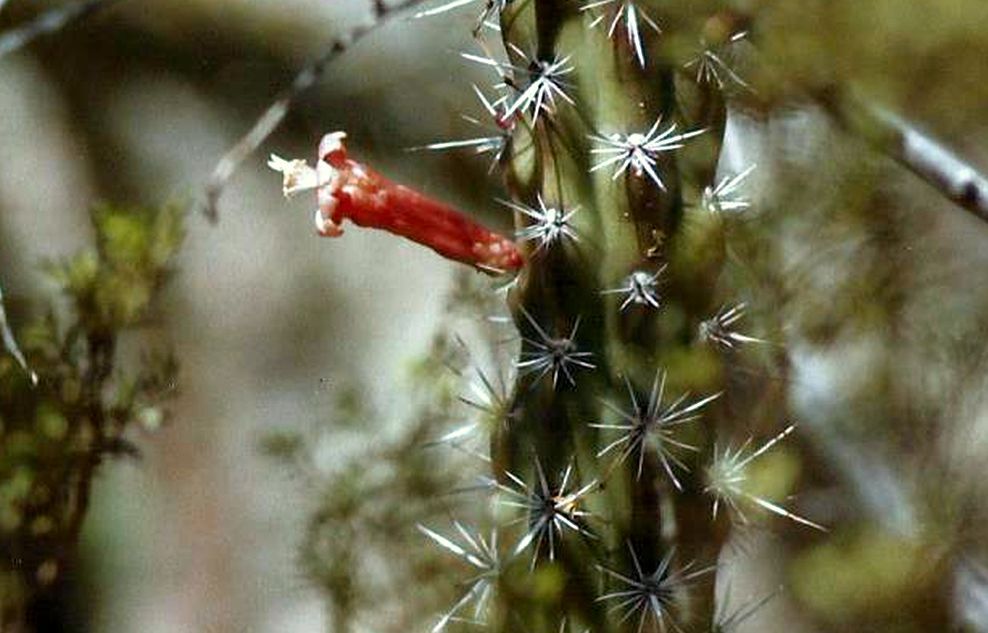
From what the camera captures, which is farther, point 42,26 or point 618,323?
point 42,26

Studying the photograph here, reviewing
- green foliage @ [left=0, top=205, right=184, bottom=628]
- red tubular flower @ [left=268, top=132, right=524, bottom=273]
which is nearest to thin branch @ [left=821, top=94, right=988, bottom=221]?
red tubular flower @ [left=268, top=132, right=524, bottom=273]

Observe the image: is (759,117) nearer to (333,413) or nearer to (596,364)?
(596,364)

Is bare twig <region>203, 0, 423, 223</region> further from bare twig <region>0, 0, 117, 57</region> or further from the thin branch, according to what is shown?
the thin branch

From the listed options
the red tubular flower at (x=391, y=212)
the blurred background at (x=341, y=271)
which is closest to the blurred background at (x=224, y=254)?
the blurred background at (x=341, y=271)

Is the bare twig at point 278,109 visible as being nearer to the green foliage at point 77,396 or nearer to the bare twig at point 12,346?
the green foliage at point 77,396

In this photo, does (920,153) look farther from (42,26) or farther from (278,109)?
(42,26)

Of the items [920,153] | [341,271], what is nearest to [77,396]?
[341,271]
